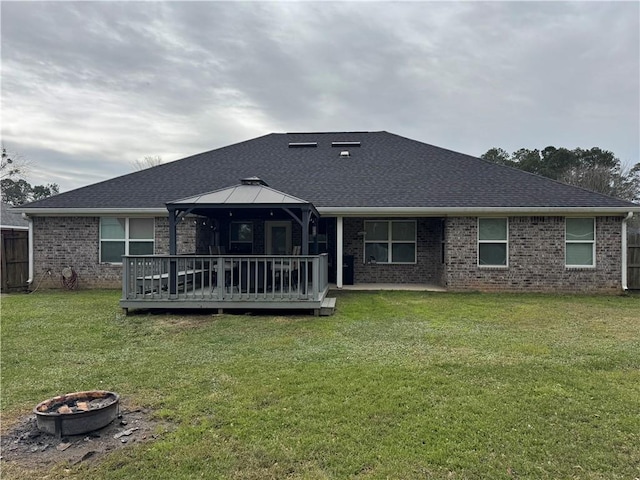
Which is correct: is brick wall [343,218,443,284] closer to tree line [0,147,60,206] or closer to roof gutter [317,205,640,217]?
roof gutter [317,205,640,217]

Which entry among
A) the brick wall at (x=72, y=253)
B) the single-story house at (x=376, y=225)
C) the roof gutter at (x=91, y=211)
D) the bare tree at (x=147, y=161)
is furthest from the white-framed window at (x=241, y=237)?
the bare tree at (x=147, y=161)

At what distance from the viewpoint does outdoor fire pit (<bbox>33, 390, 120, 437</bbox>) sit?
3387 mm

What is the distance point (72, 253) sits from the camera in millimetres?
13336

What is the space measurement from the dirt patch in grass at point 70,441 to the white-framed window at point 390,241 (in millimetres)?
10938

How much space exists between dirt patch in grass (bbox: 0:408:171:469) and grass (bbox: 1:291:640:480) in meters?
0.14

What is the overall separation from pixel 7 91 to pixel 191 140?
1632 centimetres

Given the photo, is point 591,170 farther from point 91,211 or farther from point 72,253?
point 72,253

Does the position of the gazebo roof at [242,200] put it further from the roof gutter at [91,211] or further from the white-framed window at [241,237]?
the white-framed window at [241,237]

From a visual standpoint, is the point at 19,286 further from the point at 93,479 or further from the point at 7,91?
the point at 93,479

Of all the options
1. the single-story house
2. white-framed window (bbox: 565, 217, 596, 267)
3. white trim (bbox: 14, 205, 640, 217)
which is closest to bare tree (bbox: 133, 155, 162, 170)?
the single-story house

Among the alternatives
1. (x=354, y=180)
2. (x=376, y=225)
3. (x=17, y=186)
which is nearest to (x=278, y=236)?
(x=354, y=180)

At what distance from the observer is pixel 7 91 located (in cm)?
1119

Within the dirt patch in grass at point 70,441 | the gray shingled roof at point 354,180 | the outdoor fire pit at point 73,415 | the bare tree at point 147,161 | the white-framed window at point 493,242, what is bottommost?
the dirt patch in grass at point 70,441

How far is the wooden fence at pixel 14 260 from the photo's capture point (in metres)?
12.7
